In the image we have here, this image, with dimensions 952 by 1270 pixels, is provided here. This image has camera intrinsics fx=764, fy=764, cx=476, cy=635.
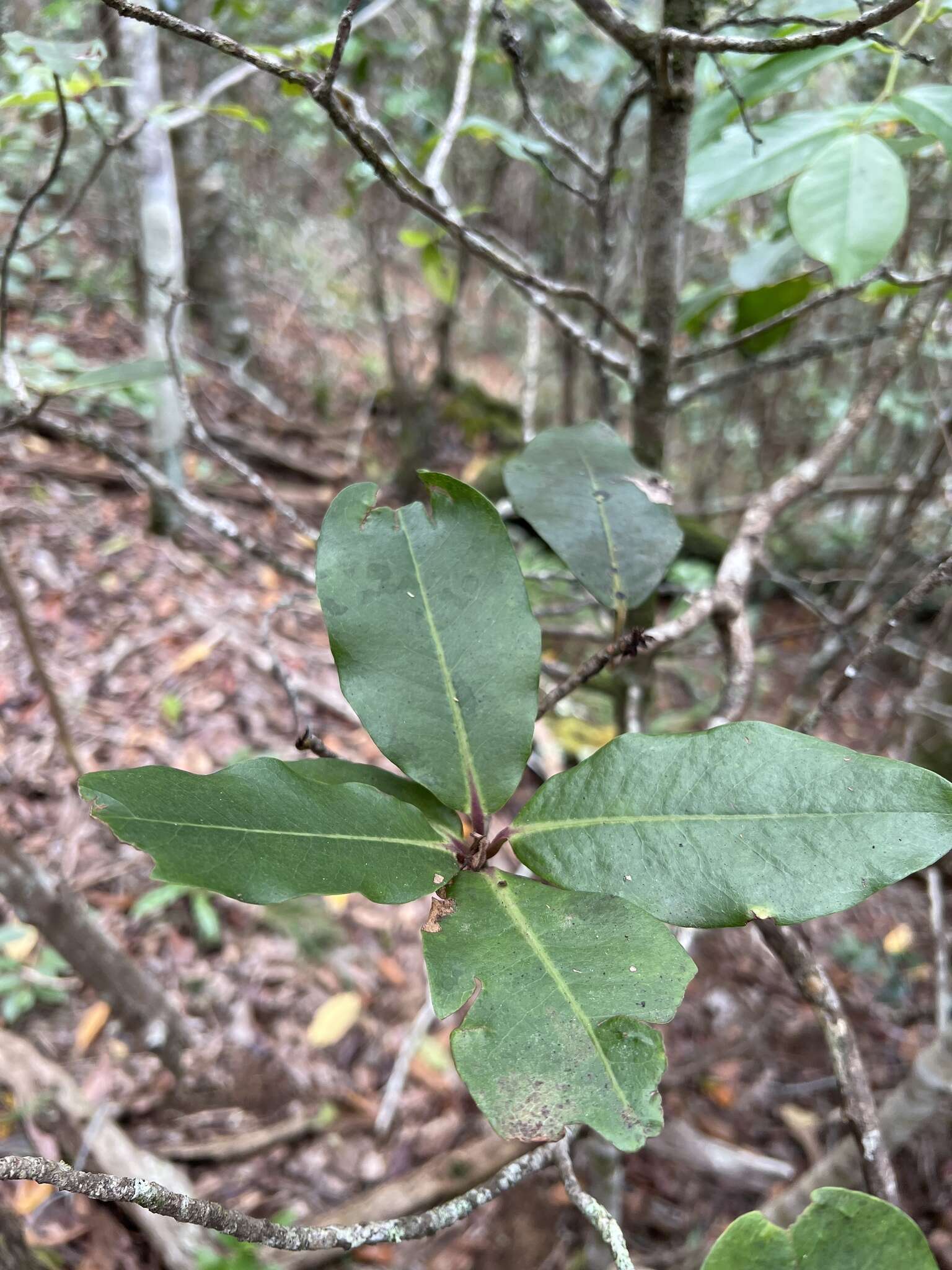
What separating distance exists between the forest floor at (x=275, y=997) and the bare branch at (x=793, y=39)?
0.76 meters

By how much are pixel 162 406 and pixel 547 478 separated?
271cm

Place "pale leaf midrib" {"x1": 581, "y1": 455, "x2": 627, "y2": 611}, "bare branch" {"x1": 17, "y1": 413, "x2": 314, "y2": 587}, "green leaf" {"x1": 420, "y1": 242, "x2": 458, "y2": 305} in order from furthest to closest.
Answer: "green leaf" {"x1": 420, "y1": 242, "x2": 458, "y2": 305} → "bare branch" {"x1": 17, "y1": 413, "x2": 314, "y2": 587} → "pale leaf midrib" {"x1": 581, "y1": 455, "x2": 627, "y2": 611}

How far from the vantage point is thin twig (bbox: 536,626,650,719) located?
0.70 metres

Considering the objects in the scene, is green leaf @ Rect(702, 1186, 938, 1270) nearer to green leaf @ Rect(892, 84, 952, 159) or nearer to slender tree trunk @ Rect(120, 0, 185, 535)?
green leaf @ Rect(892, 84, 952, 159)

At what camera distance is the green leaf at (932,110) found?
31.9 inches

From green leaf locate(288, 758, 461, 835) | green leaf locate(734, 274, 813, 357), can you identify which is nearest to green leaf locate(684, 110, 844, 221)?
green leaf locate(734, 274, 813, 357)

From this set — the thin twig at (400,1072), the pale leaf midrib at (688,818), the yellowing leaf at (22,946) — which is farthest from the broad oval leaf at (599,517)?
the yellowing leaf at (22,946)

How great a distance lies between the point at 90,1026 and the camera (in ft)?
6.07

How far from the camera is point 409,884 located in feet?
1.89

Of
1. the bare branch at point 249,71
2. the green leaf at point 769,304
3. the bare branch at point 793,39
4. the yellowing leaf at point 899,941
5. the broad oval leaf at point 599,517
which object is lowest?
the yellowing leaf at point 899,941

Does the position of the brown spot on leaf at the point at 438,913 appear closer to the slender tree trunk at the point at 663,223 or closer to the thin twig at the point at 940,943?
the slender tree trunk at the point at 663,223

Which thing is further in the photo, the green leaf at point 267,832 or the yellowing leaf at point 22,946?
the yellowing leaf at point 22,946

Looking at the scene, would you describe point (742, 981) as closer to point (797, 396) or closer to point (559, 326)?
point (559, 326)

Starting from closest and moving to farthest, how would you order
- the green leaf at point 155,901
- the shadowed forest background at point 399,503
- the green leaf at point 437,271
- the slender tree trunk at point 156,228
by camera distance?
the shadowed forest background at point 399,503 < the green leaf at point 437,271 < the green leaf at point 155,901 < the slender tree trunk at point 156,228
